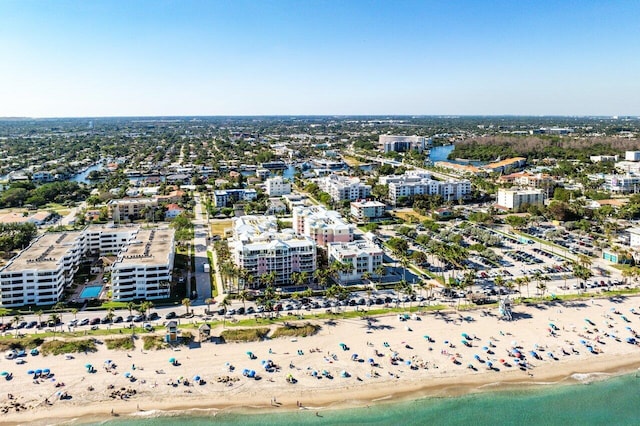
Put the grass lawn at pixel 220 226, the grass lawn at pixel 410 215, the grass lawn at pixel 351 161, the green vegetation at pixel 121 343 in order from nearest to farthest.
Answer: the green vegetation at pixel 121 343
the grass lawn at pixel 220 226
the grass lawn at pixel 410 215
the grass lawn at pixel 351 161

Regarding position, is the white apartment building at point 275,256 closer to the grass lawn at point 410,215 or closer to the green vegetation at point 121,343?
the green vegetation at point 121,343

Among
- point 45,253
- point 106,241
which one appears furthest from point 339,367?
point 106,241

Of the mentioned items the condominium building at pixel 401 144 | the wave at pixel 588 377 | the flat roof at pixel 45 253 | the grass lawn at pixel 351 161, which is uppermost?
the condominium building at pixel 401 144

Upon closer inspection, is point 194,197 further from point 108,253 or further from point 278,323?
point 278,323

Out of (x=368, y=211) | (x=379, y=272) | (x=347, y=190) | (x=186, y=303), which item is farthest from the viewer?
(x=347, y=190)

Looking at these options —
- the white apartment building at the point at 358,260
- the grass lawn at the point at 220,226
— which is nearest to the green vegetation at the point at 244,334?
the white apartment building at the point at 358,260

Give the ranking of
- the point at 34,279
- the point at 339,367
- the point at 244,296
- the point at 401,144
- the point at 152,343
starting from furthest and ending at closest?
the point at 401,144, the point at 34,279, the point at 244,296, the point at 152,343, the point at 339,367

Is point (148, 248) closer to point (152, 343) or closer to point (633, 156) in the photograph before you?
point (152, 343)

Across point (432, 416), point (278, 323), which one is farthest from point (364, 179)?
point (432, 416)
